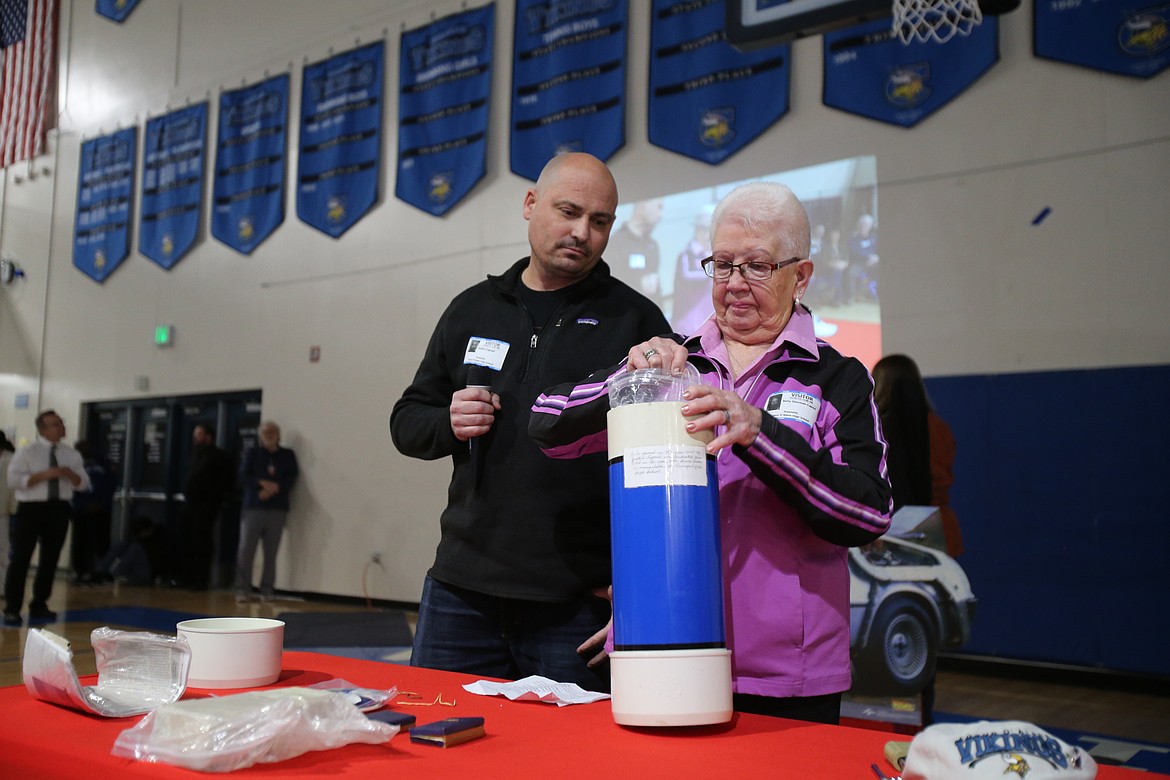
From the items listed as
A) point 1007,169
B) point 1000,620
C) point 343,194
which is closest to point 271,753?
point 1000,620

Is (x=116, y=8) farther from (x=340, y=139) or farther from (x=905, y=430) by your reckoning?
(x=905, y=430)

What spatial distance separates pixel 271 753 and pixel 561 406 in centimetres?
66

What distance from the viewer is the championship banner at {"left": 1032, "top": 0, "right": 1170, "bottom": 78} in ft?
16.3

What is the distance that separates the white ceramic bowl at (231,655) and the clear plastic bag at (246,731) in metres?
0.28

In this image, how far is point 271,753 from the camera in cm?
90

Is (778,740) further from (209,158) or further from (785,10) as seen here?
(209,158)

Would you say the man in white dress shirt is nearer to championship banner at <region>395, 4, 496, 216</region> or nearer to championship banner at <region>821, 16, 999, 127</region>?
championship banner at <region>395, 4, 496, 216</region>

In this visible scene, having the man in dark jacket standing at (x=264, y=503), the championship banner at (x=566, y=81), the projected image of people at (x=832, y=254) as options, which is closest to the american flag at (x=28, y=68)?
the man in dark jacket standing at (x=264, y=503)

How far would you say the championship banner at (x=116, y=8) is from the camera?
436 inches

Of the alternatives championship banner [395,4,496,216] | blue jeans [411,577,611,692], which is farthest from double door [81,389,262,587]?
blue jeans [411,577,611,692]

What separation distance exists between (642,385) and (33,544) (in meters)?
6.97

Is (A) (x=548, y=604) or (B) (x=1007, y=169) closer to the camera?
→ (A) (x=548, y=604)

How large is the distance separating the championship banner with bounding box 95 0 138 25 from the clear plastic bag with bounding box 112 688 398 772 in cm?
1231

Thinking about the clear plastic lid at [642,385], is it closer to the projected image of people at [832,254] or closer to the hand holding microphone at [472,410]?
the hand holding microphone at [472,410]
